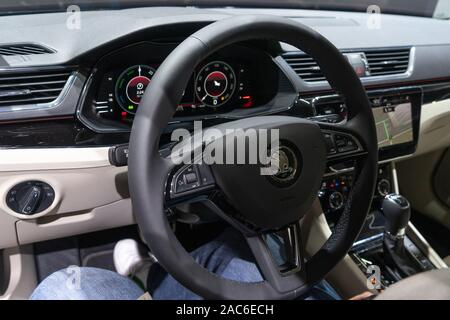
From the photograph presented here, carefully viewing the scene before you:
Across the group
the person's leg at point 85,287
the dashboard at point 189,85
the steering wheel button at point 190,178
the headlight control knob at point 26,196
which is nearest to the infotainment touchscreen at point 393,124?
the dashboard at point 189,85

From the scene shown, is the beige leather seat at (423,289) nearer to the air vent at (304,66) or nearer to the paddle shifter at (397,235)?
the paddle shifter at (397,235)

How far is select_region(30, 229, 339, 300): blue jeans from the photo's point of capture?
1085mm

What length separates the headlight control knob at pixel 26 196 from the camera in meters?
1.17

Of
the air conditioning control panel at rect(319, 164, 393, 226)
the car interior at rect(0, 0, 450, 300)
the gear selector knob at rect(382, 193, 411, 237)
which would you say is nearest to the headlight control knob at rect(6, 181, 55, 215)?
the car interior at rect(0, 0, 450, 300)

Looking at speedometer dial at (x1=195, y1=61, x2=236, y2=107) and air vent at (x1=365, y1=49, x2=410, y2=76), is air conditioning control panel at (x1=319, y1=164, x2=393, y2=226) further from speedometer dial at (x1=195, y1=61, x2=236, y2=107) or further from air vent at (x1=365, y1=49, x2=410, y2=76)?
speedometer dial at (x1=195, y1=61, x2=236, y2=107)

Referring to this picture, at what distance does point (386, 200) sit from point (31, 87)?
109 centimetres

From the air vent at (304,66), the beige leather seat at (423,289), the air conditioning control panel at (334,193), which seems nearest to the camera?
the beige leather seat at (423,289)

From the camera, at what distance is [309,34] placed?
38.6 inches

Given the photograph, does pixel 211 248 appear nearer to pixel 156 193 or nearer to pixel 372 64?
pixel 156 193

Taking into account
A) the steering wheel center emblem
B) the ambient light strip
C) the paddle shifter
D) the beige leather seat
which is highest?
the steering wheel center emblem

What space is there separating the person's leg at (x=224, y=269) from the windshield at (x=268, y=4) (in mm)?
858

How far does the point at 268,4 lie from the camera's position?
202cm

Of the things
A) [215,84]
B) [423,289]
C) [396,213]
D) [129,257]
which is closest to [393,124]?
[396,213]
